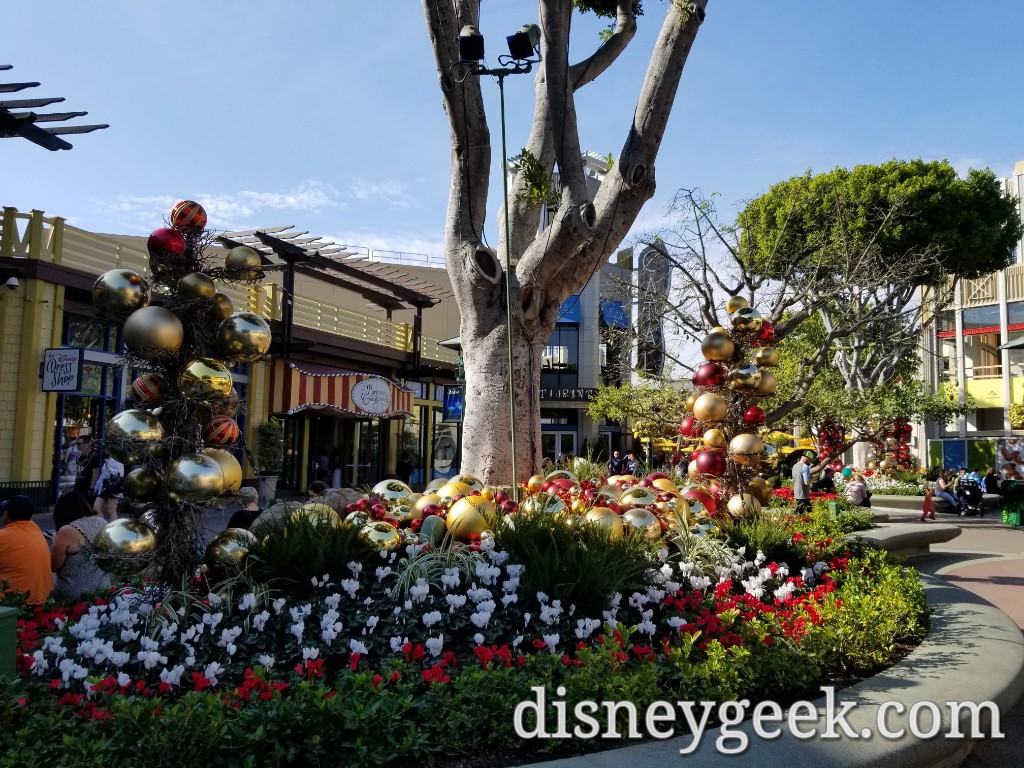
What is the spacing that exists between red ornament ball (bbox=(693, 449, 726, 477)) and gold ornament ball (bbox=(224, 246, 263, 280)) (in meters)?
4.86

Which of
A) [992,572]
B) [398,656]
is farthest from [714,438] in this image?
[992,572]

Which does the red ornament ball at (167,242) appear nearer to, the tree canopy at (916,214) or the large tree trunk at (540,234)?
the large tree trunk at (540,234)

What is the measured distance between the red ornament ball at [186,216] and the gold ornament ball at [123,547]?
189cm

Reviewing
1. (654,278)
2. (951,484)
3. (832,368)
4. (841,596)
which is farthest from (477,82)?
(832,368)

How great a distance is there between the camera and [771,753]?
293cm

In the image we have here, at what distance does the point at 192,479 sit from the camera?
14.4 feet

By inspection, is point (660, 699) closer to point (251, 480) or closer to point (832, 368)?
point (251, 480)

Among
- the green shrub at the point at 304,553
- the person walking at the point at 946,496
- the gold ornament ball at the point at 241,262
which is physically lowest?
the person walking at the point at 946,496

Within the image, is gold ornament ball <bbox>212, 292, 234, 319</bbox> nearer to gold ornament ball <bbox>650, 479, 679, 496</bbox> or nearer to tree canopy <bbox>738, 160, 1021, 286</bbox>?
gold ornament ball <bbox>650, 479, 679, 496</bbox>

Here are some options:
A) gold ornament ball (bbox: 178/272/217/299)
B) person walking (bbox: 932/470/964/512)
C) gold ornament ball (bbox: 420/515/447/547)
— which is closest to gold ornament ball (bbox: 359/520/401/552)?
gold ornament ball (bbox: 420/515/447/547)

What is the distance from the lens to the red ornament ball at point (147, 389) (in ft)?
15.3

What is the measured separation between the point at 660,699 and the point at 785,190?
873 inches

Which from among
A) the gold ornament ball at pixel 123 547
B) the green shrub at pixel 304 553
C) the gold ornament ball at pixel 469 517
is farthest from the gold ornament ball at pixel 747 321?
the gold ornament ball at pixel 123 547

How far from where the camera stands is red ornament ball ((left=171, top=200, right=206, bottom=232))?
16.0ft
